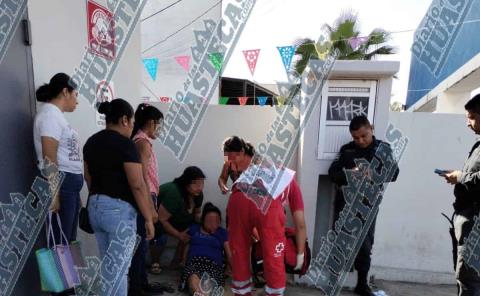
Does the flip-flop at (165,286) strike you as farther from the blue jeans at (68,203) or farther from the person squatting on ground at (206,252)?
the blue jeans at (68,203)

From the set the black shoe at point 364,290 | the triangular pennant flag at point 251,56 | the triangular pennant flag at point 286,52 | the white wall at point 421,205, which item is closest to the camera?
the black shoe at point 364,290

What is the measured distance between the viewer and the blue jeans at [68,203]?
6.55 feet

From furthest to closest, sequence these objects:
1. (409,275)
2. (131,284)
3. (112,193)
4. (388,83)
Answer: (409,275), (388,83), (131,284), (112,193)

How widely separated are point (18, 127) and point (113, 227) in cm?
91

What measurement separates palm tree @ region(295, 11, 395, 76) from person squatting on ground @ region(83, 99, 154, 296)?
6.98 m

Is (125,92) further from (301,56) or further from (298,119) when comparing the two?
(301,56)

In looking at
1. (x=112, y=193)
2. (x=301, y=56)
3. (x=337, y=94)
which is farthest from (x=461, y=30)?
(x=112, y=193)

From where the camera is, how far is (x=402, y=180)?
2828 mm

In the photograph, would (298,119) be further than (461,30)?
No

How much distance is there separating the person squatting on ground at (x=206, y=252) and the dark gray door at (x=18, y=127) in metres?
1.16

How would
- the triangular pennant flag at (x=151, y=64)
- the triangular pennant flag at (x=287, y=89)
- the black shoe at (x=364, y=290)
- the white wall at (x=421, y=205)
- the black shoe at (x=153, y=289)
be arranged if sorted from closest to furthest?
1. the black shoe at (x=153, y=289)
2. the black shoe at (x=364, y=290)
3. the white wall at (x=421, y=205)
4. the triangular pennant flag at (x=287, y=89)
5. the triangular pennant flag at (x=151, y=64)

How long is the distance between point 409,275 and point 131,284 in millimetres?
2668

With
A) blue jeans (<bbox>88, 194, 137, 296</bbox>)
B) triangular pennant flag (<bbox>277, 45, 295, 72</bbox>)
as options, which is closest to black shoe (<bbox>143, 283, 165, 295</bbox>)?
blue jeans (<bbox>88, 194, 137, 296</bbox>)

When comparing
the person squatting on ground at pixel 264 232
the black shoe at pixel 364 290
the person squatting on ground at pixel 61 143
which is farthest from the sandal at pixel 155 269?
the black shoe at pixel 364 290
